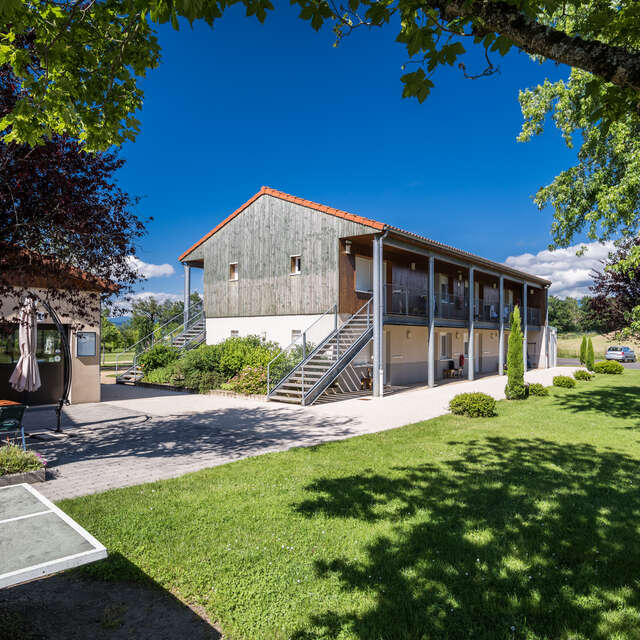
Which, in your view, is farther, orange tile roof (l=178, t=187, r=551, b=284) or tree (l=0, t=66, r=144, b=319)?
orange tile roof (l=178, t=187, r=551, b=284)

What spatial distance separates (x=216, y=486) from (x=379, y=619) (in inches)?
131

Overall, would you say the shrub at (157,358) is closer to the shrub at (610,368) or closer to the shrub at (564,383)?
the shrub at (564,383)

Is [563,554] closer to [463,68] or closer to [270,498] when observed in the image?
[270,498]

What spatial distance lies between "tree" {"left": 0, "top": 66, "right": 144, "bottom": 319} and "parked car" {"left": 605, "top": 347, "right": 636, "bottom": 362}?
46620mm

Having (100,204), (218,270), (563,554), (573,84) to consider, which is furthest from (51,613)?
(218,270)

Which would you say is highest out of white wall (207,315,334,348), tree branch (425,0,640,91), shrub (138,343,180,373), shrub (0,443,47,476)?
tree branch (425,0,640,91)

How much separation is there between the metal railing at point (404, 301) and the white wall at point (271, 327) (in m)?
3.05

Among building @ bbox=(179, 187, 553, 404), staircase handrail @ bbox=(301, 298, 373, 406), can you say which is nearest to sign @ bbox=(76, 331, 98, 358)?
building @ bbox=(179, 187, 553, 404)

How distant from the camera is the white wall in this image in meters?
17.9

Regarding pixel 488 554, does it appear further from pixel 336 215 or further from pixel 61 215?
pixel 336 215

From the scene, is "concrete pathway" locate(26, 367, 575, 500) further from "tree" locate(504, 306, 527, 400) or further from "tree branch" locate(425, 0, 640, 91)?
"tree branch" locate(425, 0, 640, 91)

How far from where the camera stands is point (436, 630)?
2.99m

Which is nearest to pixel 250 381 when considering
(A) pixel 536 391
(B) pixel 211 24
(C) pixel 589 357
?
(A) pixel 536 391

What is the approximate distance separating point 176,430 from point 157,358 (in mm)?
11211
